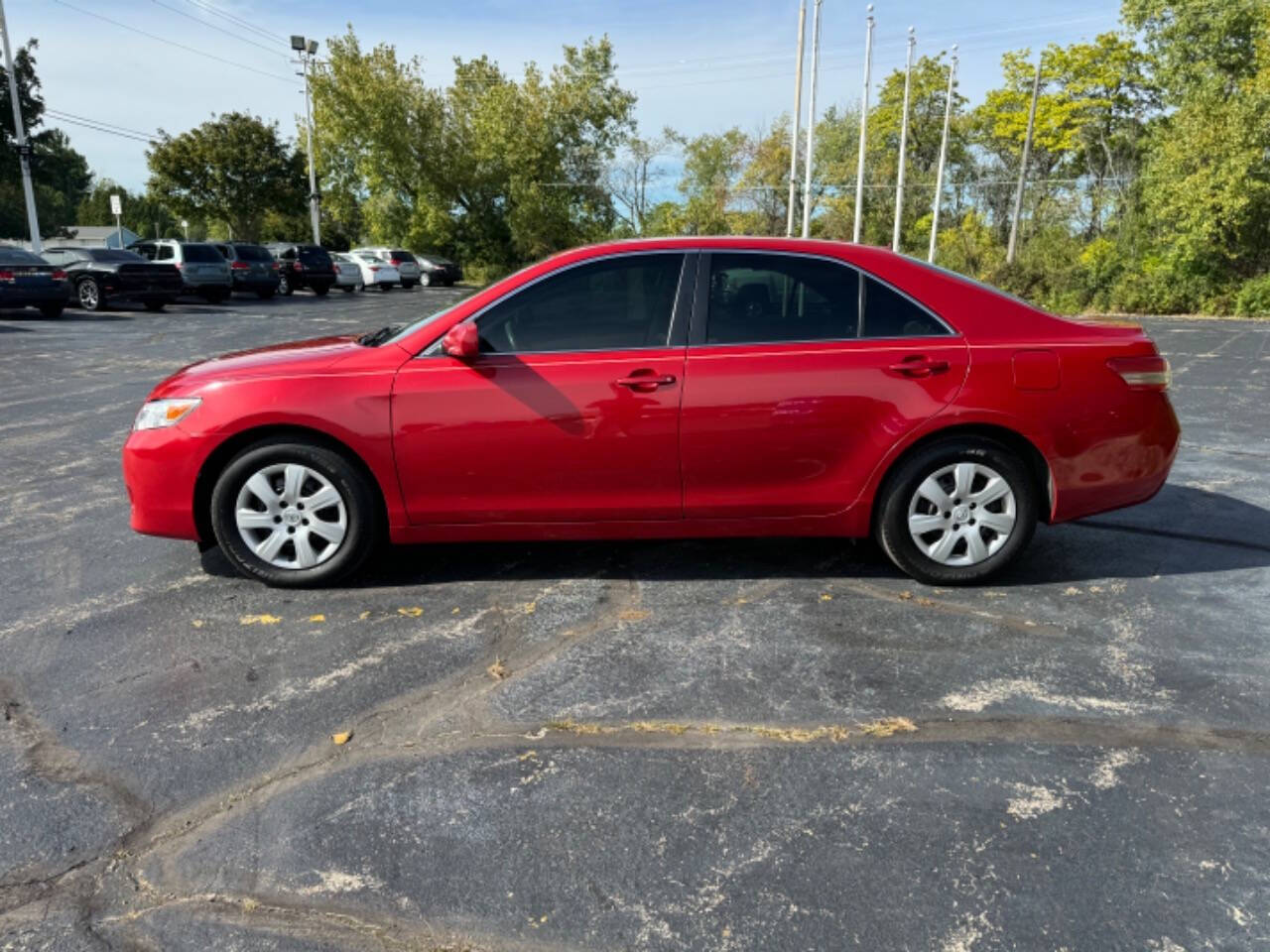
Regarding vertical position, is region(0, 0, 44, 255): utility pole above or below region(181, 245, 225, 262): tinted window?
above

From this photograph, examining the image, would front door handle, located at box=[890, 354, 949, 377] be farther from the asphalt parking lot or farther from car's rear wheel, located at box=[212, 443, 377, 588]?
car's rear wheel, located at box=[212, 443, 377, 588]

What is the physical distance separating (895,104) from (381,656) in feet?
201

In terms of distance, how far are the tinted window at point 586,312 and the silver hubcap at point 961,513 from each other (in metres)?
1.44

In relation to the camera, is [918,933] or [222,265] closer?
[918,933]

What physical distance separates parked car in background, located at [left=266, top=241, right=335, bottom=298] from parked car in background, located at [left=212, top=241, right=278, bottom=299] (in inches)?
64.4

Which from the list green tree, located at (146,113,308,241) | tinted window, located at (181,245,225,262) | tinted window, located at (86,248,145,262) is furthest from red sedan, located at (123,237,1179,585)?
green tree, located at (146,113,308,241)

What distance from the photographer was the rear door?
14.0 feet

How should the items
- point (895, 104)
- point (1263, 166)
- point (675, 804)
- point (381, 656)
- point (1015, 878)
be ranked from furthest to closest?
point (895, 104)
point (1263, 166)
point (381, 656)
point (675, 804)
point (1015, 878)

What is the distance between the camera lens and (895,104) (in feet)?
189

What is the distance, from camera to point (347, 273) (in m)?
35.4

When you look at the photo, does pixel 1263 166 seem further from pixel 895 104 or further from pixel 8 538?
pixel 895 104

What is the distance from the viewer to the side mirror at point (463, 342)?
418cm

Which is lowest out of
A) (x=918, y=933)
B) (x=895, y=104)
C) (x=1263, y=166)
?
(x=918, y=933)

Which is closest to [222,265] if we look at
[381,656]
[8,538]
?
[8,538]
